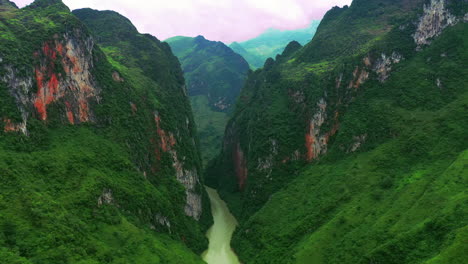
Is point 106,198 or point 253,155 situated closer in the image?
point 106,198

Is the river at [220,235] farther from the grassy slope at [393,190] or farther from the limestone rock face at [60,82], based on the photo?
the limestone rock face at [60,82]

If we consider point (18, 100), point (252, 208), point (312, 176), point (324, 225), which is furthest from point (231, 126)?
point (18, 100)

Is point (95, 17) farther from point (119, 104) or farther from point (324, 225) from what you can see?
point (324, 225)

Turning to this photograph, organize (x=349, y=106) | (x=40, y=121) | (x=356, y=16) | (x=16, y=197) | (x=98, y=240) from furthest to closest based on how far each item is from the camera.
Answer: (x=356, y=16), (x=349, y=106), (x=40, y=121), (x=98, y=240), (x=16, y=197)

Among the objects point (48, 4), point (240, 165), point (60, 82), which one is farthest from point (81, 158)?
point (240, 165)

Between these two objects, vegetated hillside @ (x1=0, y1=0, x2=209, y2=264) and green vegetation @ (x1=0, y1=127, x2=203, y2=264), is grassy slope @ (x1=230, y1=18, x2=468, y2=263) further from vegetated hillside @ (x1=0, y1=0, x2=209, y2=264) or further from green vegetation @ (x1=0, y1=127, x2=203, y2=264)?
green vegetation @ (x1=0, y1=127, x2=203, y2=264)

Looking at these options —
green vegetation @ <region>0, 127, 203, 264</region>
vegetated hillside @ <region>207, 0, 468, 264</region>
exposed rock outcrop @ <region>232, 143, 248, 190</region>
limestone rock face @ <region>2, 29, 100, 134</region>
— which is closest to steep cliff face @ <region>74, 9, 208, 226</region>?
limestone rock face @ <region>2, 29, 100, 134</region>

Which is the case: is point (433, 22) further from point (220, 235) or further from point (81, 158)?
point (81, 158)
